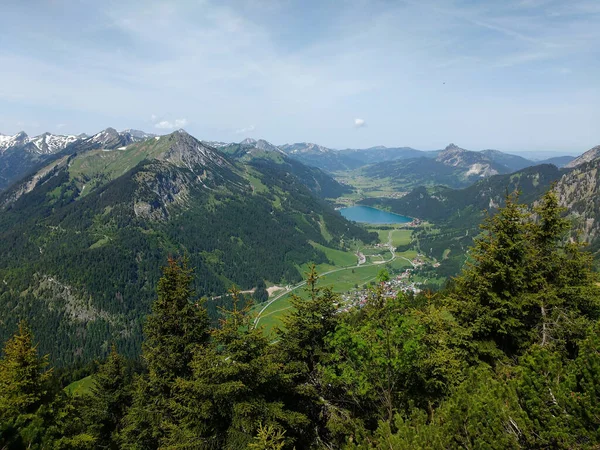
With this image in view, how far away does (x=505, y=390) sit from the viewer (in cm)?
1198

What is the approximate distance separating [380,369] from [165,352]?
17.6 meters

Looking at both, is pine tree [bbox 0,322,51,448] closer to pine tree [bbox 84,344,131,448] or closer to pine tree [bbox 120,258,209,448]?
pine tree [bbox 120,258,209,448]

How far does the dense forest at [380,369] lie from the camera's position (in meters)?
11.9

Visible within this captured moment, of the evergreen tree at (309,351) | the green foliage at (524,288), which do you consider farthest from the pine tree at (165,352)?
the green foliage at (524,288)

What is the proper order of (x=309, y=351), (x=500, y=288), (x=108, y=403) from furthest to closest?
(x=108, y=403), (x=500, y=288), (x=309, y=351)

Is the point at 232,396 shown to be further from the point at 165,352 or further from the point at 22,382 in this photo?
the point at 22,382

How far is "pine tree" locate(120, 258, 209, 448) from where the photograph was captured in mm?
25031

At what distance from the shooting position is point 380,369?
16.8 metres

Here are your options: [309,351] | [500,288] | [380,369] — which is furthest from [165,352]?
[500,288]

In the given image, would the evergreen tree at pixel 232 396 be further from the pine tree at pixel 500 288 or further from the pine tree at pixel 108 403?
the pine tree at pixel 108 403

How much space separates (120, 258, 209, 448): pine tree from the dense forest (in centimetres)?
11

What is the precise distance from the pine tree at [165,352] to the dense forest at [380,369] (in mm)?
108

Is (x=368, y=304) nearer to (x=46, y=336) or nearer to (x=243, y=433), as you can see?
(x=243, y=433)

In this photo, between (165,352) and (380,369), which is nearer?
(380,369)
